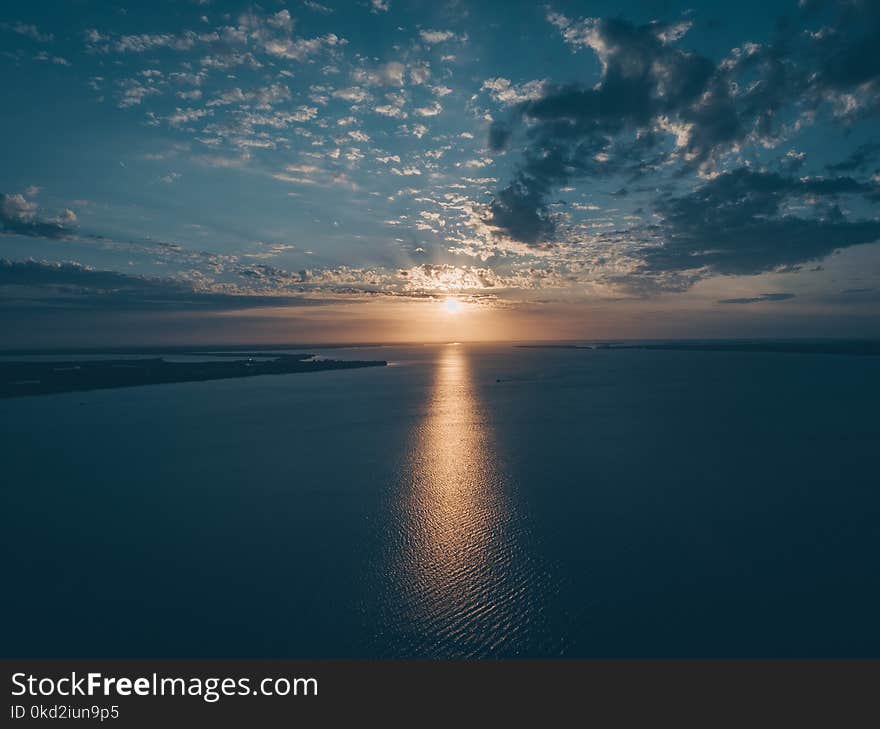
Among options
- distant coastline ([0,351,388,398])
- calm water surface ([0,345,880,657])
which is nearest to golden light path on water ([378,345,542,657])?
calm water surface ([0,345,880,657])

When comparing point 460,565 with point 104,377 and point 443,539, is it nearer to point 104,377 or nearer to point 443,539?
point 443,539

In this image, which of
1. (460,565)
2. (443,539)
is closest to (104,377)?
(443,539)

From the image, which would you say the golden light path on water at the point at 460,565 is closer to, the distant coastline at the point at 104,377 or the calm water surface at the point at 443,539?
the calm water surface at the point at 443,539

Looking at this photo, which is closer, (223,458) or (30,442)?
(223,458)

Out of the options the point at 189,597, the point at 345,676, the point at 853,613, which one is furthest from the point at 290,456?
the point at 853,613

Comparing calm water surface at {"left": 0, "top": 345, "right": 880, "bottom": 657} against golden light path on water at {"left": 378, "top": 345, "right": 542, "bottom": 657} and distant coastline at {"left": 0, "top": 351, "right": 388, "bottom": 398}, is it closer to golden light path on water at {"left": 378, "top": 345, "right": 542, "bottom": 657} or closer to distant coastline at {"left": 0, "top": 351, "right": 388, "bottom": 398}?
golden light path on water at {"left": 378, "top": 345, "right": 542, "bottom": 657}

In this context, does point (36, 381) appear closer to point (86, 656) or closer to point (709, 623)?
point (86, 656)
